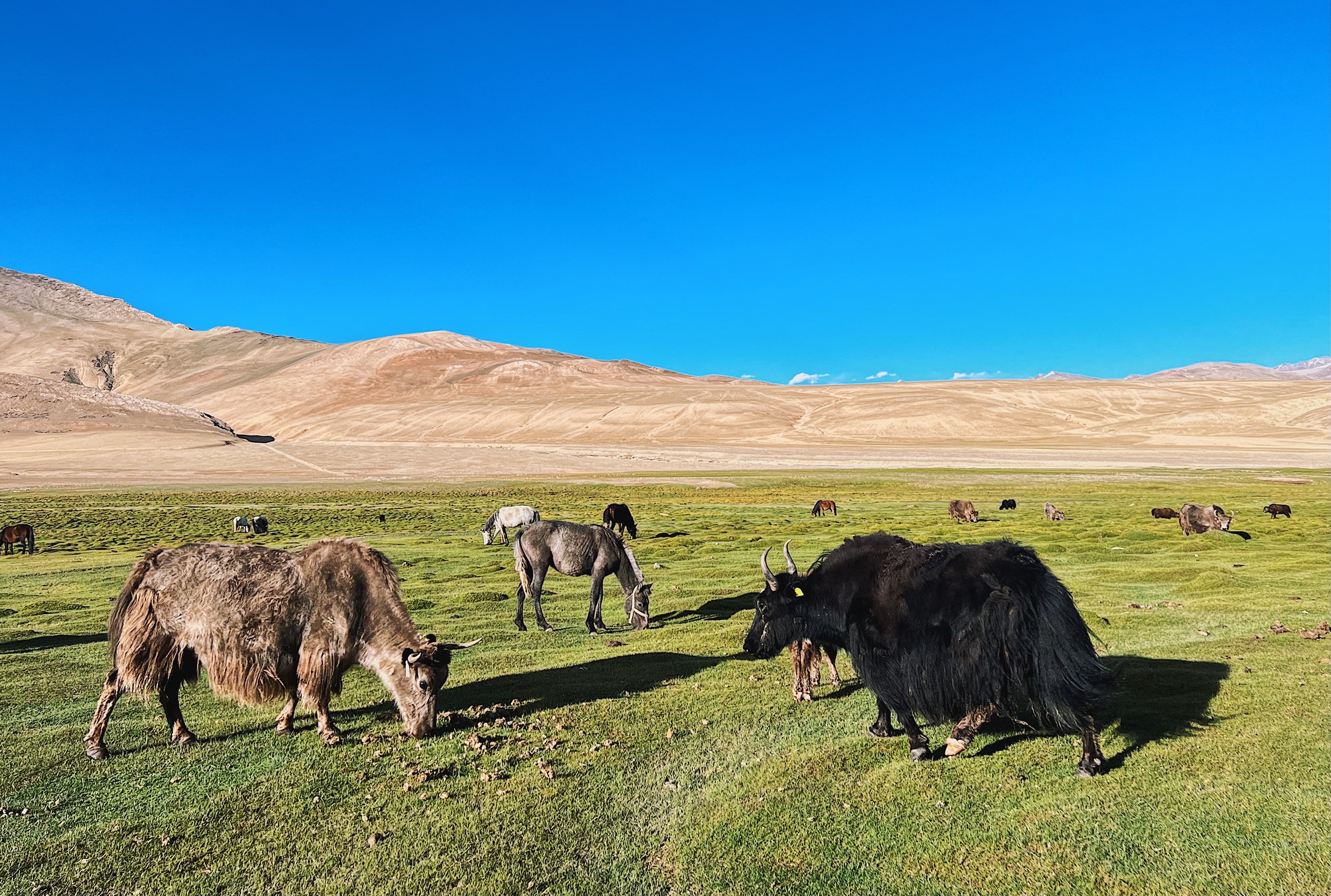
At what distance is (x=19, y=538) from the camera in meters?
29.2

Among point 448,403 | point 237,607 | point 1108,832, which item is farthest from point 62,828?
point 448,403

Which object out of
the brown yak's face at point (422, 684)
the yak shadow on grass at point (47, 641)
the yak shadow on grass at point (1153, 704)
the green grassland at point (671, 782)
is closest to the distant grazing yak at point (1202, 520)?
the green grassland at point (671, 782)

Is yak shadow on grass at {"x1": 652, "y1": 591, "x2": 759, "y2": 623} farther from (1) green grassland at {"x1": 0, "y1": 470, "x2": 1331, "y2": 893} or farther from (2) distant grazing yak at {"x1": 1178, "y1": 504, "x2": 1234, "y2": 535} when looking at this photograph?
(2) distant grazing yak at {"x1": 1178, "y1": 504, "x2": 1234, "y2": 535}

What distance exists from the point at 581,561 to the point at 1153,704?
30.4 feet

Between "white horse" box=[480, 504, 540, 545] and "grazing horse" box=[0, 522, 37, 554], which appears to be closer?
"grazing horse" box=[0, 522, 37, 554]

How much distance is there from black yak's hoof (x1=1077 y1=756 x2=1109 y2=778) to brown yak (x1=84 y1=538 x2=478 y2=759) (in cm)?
620

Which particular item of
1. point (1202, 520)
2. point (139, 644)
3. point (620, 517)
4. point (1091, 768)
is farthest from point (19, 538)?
point (1202, 520)

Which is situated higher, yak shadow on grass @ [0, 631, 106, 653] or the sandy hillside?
the sandy hillside

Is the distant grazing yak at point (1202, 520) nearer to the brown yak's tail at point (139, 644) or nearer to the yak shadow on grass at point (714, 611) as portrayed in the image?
the yak shadow on grass at point (714, 611)

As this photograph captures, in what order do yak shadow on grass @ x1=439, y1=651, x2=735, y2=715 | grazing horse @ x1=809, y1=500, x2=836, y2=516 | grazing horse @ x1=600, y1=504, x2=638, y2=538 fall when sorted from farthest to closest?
grazing horse @ x1=809, y1=500, x2=836, y2=516 → grazing horse @ x1=600, y1=504, x2=638, y2=538 → yak shadow on grass @ x1=439, y1=651, x2=735, y2=715

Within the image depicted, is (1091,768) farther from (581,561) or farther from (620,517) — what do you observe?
(620,517)

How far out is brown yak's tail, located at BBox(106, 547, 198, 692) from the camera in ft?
24.3

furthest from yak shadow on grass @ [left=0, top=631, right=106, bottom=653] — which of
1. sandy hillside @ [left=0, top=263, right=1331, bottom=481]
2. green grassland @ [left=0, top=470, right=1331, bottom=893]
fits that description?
sandy hillside @ [left=0, top=263, right=1331, bottom=481]

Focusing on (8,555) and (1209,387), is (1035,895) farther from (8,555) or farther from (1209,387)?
(1209,387)
